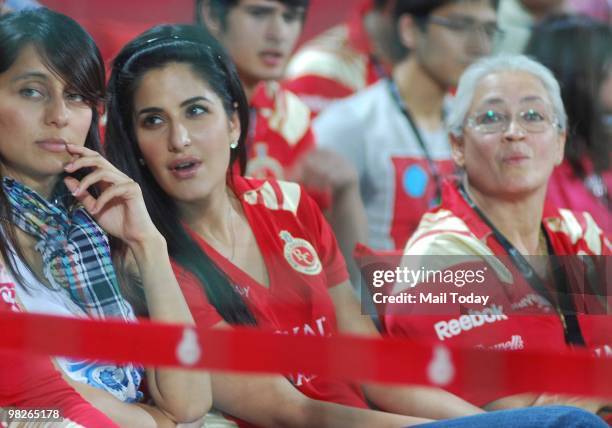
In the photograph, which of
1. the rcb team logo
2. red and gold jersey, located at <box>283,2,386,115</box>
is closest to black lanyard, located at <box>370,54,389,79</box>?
red and gold jersey, located at <box>283,2,386,115</box>

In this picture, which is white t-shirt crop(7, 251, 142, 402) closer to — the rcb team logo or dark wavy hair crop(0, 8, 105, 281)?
dark wavy hair crop(0, 8, 105, 281)

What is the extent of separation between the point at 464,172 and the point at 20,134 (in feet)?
2.69

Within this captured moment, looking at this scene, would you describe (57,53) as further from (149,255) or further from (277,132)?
(277,132)

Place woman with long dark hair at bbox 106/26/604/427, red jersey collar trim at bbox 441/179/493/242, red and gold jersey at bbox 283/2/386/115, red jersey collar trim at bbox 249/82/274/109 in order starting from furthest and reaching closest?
1. red and gold jersey at bbox 283/2/386/115
2. red jersey collar trim at bbox 249/82/274/109
3. red jersey collar trim at bbox 441/179/493/242
4. woman with long dark hair at bbox 106/26/604/427

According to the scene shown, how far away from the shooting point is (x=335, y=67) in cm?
282

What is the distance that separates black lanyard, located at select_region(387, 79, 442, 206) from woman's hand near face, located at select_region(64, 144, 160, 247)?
0.99 meters

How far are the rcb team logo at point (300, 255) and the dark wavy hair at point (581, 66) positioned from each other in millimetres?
746

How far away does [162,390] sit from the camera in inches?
61.7

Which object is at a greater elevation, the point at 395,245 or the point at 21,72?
the point at 21,72

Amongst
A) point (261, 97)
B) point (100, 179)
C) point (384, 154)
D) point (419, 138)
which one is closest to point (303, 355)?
point (100, 179)

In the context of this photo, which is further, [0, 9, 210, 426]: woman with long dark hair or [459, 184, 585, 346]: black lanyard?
[459, 184, 585, 346]: black lanyard

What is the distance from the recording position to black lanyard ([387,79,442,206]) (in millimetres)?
2480

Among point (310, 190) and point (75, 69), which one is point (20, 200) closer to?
point (75, 69)

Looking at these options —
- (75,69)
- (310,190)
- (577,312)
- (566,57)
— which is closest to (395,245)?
(310,190)
